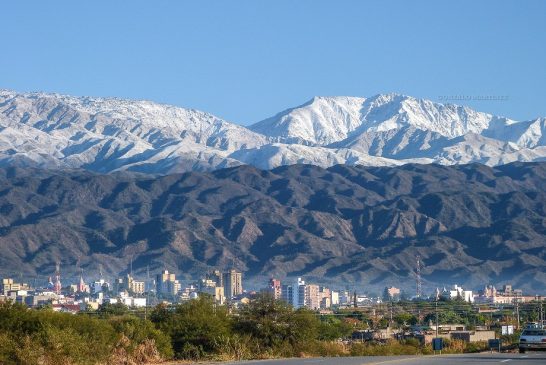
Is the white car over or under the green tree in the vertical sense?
under

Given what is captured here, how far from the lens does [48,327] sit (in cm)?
3988

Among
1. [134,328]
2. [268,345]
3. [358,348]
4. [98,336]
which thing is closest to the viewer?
[98,336]

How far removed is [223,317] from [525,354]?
35.0 feet

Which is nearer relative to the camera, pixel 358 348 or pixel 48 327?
pixel 48 327

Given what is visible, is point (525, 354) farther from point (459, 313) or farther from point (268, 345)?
point (459, 313)

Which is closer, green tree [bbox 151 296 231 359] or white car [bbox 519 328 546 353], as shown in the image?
green tree [bbox 151 296 231 359]

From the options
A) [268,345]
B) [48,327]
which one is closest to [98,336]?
[48,327]

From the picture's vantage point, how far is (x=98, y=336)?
4188 centimetres

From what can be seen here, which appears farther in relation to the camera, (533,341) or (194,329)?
(533,341)

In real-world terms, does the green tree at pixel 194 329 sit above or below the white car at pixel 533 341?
above

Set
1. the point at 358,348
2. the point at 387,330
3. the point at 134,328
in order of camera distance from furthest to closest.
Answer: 1. the point at 387,330
2. the point at 358,348
3. the point at 134,328

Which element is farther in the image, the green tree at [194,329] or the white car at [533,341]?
the white car at [533,341]

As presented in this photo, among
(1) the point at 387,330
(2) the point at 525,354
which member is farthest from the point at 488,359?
(1) the point at 387,330

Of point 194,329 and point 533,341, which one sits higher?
point 194,329
